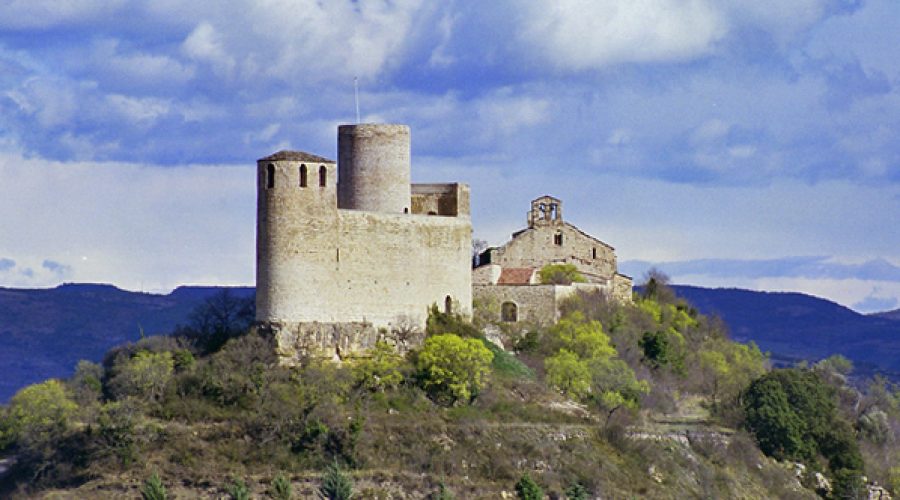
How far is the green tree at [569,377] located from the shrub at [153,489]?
17.2 meters

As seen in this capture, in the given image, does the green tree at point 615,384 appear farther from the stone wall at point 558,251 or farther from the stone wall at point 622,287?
the stone wall at point 558,251

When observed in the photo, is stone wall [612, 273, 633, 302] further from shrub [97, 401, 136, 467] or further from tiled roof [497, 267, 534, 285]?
shrub [97, 401, 136, 467]

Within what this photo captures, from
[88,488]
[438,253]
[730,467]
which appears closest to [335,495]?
[88,488]

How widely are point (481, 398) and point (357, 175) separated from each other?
29.4 feet

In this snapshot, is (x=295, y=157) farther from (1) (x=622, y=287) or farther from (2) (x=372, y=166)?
(1) (x=622, y=287)

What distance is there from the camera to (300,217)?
62.5m

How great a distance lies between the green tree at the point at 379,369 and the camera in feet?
207

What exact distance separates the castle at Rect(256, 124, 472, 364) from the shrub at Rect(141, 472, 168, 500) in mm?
6633

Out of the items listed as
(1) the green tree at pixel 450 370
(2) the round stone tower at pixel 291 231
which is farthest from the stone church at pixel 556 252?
(2) the round stone tower at pixel 291 231

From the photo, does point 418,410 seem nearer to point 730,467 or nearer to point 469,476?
point 469,476

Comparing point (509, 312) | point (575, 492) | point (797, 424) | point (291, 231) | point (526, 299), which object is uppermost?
point (291, 231)

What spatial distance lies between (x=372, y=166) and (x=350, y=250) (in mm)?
4684

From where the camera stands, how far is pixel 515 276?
7850cm

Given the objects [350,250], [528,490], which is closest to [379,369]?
[350,250]
